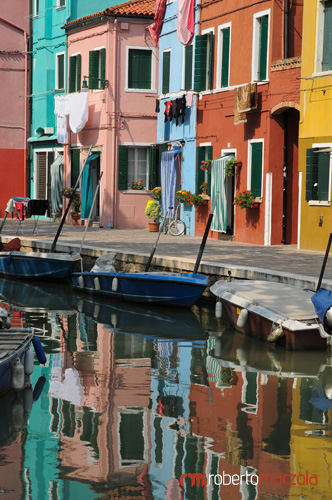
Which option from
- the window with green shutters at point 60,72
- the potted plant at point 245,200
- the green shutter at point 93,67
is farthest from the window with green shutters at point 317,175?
the window with green shutters at point 60,72

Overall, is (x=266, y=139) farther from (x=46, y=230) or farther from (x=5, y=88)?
(x=5, y=88)

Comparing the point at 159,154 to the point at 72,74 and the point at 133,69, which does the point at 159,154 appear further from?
the point at 72,74

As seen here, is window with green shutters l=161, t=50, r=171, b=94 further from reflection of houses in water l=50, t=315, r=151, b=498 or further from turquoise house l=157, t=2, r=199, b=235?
reflection of houses in water l=50, t=315, r=151, b=498

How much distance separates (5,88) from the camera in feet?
125

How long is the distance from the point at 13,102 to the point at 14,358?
2873 cm

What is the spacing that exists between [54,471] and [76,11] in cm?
2802

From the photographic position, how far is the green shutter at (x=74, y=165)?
33.5m

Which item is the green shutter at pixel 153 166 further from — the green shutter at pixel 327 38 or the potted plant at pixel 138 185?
the green shutter at pixel 327 38

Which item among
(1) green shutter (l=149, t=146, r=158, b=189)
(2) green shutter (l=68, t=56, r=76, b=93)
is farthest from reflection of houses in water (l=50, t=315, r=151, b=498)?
(2) green shutter (l=68, t=56, r=76, b=93)

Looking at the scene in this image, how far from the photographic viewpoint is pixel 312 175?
2148 cm

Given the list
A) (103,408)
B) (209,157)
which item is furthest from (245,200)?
(103,408)

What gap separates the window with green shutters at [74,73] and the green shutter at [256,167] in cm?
1088

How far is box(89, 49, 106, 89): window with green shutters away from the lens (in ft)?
104

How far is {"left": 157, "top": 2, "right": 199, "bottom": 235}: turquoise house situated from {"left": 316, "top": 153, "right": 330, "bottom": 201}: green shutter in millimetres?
6485
